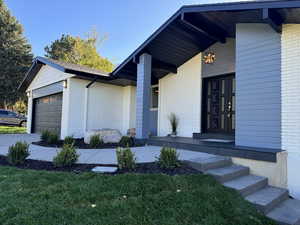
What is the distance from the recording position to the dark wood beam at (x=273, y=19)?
4.40 meters

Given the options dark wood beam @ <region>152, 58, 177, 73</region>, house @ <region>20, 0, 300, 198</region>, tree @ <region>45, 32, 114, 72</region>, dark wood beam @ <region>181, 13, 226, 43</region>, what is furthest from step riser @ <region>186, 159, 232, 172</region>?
tree @ <region>45, 32, 114, 72</region>

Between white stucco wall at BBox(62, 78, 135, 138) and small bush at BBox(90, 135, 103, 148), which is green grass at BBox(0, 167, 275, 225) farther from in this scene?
white stucco wall at BBox(62, 78, 135, 138)

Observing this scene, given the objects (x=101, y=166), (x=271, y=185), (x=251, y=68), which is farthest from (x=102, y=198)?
(x=251, y=68)

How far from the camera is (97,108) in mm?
10227

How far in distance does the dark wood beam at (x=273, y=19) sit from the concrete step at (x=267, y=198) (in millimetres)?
3432

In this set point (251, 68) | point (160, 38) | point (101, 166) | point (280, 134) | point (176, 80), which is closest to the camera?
point (101, 166)

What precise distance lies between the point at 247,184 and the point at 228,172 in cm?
39

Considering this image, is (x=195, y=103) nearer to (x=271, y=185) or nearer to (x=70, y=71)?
(x=271, y=185)

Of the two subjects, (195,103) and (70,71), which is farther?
(70,71)

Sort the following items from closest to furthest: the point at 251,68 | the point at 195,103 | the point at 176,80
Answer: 1. the point at 251,68
2. the point at 195,103
3. the point at 176,80

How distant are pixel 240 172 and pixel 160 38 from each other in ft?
15.2

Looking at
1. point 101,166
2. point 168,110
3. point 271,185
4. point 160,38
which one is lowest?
point 271,185

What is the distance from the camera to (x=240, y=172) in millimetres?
4461

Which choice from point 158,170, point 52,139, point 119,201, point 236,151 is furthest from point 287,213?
point 52,139
